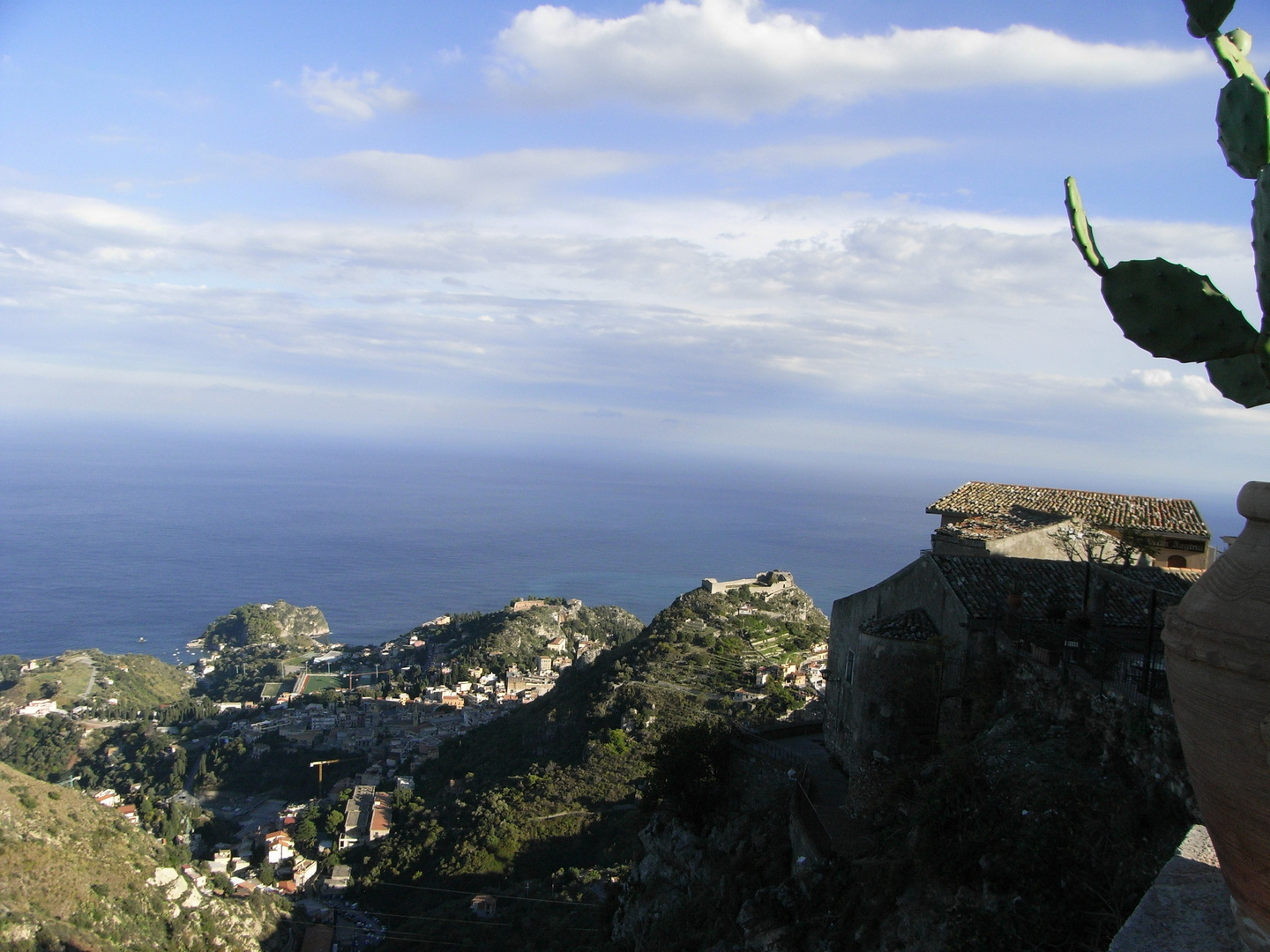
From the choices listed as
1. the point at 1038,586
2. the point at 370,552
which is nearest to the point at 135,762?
the point at 1038,586

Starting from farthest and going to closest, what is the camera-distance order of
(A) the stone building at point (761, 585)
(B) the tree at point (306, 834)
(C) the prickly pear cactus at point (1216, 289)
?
(A) the stone building at point (761, 585) < (B) the tree at point (306, 834) < (C) the prickly pear cactus at point (1216, 289)

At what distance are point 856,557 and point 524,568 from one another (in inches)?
1690

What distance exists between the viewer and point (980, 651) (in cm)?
958

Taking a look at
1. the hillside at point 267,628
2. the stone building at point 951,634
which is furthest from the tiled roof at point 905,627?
the hillside at point 267,628

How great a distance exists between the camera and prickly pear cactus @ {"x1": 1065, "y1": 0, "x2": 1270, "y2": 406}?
2.71 m

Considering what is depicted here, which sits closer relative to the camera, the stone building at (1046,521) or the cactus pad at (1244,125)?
the cactus pad at (1244,125)

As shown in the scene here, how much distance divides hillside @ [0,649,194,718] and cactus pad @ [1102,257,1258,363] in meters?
62.5

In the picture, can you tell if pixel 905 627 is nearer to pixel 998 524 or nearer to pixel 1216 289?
pixel 998 524

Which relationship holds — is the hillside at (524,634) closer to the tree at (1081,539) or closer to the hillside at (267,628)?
the hillside at (267,628)

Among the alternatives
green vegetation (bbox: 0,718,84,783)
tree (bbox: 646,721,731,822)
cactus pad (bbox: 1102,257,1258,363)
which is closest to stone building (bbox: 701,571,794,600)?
tree (bbox: 646,721,731,822)

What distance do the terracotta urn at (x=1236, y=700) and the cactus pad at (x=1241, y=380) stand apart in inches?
23.5

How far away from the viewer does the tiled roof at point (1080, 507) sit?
55.9 ft

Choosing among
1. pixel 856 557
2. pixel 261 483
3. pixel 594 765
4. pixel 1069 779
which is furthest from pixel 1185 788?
pixel 261 483

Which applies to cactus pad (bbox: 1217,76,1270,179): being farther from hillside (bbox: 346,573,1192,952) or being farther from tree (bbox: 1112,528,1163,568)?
tree (bbox: 1112,528,1163,568)
